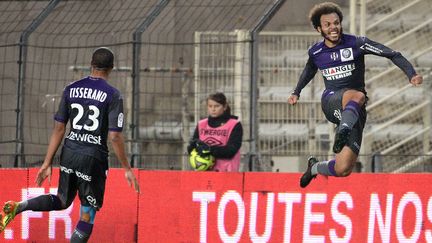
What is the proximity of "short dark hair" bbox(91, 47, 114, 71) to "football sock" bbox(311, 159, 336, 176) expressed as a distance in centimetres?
230

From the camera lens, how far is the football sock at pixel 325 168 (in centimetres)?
1165

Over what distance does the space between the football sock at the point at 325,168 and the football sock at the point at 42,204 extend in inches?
102

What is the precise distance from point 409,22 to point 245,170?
470cm

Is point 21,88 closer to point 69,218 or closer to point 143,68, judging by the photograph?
point 143,68

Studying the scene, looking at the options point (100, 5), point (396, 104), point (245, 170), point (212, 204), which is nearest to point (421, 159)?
point (396, 104)

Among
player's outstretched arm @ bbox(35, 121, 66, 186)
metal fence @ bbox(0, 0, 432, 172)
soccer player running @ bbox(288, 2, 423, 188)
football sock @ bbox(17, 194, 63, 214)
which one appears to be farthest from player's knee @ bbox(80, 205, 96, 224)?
metal fence @ bbox(0, 0, 432, 172)

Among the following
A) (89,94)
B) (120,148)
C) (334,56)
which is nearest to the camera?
(120,148)

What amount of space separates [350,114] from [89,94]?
253 cm

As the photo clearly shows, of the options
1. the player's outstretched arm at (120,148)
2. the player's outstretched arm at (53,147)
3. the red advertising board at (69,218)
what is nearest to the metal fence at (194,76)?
the red advertising board at (69,218)

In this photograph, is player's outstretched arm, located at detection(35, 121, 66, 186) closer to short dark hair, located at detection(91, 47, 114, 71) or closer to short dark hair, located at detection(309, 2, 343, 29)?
short dark hair, located at detection(91, 47, 114, 71)

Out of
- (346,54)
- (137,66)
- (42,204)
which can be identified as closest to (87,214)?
(42,204)

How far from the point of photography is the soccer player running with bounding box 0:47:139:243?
11.4 metres

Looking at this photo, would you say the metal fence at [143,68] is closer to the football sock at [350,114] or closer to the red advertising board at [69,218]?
the red advertising board at [69,218]

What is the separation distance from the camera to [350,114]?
36.8ft
